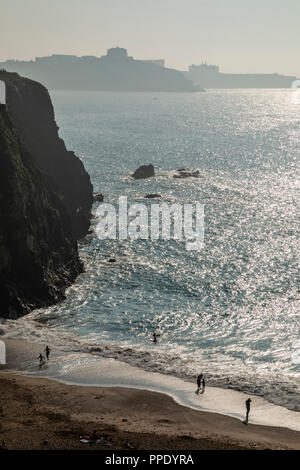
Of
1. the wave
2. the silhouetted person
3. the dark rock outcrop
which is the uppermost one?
the dark rock outcrop

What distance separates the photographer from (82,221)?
91.1 m

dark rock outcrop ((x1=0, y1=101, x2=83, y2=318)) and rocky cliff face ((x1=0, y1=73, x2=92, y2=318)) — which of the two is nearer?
dark rock outcrop ((x1=0, y1=101, x2=83, y2=318))

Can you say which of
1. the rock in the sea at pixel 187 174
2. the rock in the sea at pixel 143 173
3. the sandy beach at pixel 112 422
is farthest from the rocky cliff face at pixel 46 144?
the rock in the sea at pixel 187 174

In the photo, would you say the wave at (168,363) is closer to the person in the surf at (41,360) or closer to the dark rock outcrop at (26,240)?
the person in the surf at (41,360)

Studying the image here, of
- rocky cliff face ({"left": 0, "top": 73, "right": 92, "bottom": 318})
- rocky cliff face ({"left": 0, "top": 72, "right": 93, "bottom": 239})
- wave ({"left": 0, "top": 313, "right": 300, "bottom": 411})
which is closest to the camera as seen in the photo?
wave ({"left": 0, "top": 313, "right": 300, "bottom": 411})

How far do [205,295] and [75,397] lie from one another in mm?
28124

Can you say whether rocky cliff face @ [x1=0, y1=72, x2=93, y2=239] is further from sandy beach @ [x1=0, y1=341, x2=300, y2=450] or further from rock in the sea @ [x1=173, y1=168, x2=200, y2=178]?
rock in the sea @ [x1=173, y1=168, x2=200, y2=178]

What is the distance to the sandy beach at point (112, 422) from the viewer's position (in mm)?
34875

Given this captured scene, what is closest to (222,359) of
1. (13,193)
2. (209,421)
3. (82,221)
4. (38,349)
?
(209,421)

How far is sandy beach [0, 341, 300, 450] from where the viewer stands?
1373 inches

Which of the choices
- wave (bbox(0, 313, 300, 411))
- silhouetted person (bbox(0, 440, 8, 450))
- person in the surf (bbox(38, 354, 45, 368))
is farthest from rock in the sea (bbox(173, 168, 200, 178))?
silhouetted person (bbox(0, 440, 8, 450))

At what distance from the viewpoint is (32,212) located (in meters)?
68.2

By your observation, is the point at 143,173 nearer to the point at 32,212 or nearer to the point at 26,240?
the point at 32,212

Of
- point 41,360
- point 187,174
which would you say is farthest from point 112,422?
point 187,174
